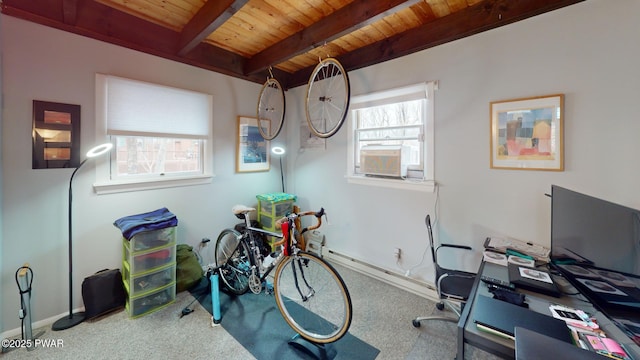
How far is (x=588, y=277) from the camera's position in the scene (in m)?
1.26

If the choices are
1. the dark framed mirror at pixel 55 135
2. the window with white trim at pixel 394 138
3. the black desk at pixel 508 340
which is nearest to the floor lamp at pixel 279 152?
the window with white trim at pixel 394 138

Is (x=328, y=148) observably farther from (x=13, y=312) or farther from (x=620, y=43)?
→ (x=13, y=312)

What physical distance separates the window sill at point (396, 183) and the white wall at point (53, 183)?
216 centimetres

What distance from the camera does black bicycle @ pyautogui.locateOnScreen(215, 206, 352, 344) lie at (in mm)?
1904

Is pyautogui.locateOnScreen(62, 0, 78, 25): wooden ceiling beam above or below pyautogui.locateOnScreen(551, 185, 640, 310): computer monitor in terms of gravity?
above

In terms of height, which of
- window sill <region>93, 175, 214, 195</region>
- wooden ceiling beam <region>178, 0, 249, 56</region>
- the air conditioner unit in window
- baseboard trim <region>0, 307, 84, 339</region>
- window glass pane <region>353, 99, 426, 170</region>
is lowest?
baseboard trim <region>0, 307, 84, 339</region>

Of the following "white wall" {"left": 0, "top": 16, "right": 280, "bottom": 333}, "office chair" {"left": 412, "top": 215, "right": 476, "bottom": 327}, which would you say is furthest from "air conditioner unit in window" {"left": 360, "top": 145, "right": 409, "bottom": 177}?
"white wall" {"left": 0, "top": 16, "right": 280, "bottom": 333}

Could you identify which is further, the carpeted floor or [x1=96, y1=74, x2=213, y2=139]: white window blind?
[x1=96, y1=74, x2=213, y2=139]: white window blind

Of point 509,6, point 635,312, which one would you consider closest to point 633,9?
point 509,6

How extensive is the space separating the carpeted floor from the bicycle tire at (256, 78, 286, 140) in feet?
7.04

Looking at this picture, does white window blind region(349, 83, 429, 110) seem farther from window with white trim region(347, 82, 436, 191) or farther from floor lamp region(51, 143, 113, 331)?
floor lamp region(51, 143, 113, 331)

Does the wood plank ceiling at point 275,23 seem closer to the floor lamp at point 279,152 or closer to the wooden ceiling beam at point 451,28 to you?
the wooden ceiling beam at point 451,28

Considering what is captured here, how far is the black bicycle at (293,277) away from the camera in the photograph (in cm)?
190

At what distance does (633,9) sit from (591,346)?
7.01ft
